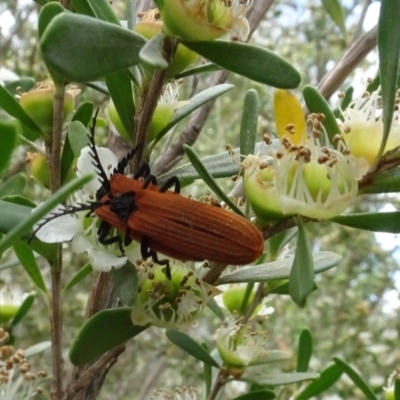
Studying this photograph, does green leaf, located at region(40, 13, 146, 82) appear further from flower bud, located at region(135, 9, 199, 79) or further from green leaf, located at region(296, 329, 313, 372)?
green leaf, located at region(296, 329, 313, 372)

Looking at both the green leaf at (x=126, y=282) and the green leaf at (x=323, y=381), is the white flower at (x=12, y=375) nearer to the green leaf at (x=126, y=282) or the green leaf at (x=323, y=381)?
the green leaf at (x=126, y=282)

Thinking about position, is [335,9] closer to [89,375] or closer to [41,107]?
[41,107]

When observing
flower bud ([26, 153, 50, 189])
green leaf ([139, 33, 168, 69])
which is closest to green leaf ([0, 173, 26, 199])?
flower bud ([26, 153, 50, 189])

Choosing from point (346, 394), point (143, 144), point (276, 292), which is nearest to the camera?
point (143, 144)

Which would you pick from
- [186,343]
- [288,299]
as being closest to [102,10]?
[186,343]

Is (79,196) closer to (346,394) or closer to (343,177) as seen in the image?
(343,177)

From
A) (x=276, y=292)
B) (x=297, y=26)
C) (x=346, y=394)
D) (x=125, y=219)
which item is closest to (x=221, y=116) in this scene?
(x=297, y=26)
